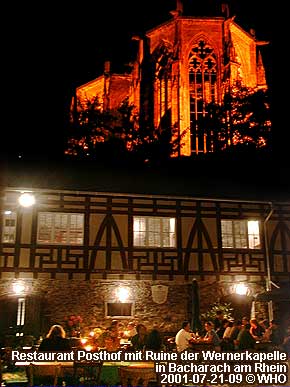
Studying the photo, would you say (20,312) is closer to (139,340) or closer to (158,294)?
(158,294)

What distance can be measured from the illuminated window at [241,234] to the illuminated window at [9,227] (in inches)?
277

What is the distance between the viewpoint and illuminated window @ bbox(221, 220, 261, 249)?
17562mm

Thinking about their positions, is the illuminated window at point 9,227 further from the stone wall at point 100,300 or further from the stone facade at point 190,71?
the stone facade at point 190,71

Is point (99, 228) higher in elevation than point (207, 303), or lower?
higher

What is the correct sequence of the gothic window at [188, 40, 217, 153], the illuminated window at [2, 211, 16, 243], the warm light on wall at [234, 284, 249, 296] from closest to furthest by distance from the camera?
the illuminated window at [2, 211, 16, 243] → the warm light on wall at [234, 284, 249, 296] → the gothic window at [188, 40, 217, 153]

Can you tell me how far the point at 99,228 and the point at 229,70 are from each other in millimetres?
20765

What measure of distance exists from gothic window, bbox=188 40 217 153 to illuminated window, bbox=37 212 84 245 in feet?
63.1

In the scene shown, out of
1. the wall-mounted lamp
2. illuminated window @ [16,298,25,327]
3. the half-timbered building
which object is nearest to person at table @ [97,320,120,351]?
the half-timbered building

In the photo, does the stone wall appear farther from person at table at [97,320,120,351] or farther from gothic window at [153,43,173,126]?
gothic window at [153,43,173,126]

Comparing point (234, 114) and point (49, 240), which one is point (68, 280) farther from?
point (234, 114)

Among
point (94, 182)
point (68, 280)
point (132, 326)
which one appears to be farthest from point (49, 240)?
point (132, 326)

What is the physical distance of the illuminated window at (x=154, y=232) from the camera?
17.0 meters

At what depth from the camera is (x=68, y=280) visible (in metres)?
16.6

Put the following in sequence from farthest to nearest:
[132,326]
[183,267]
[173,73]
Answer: [173,73], [183,267], [132,326]
